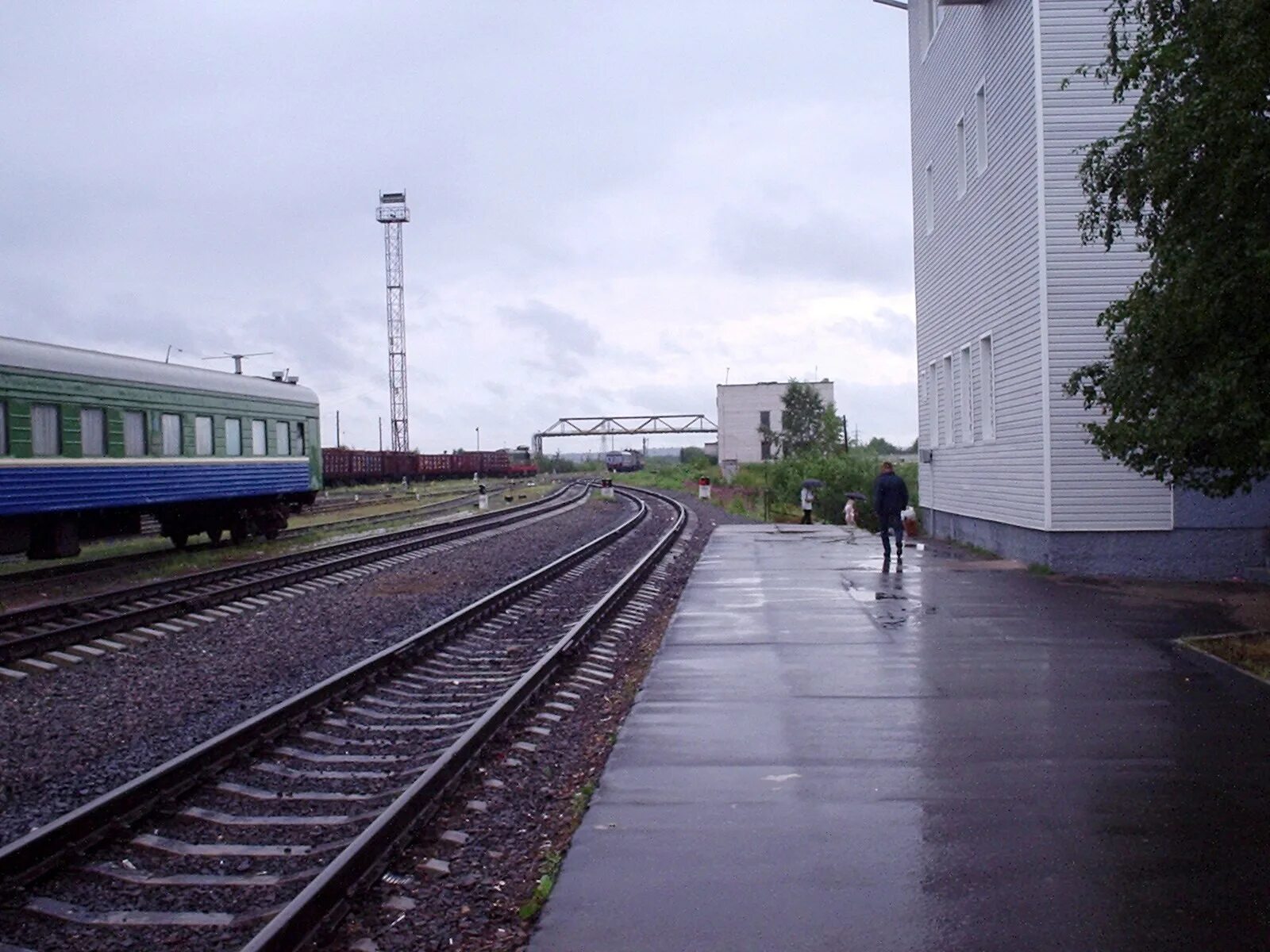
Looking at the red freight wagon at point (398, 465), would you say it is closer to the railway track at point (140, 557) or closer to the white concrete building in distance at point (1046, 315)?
the railway track at point (140, 557)

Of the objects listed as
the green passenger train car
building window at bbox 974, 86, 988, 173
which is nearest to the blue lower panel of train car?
the green passenger train car

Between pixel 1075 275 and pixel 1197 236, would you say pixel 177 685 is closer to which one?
pixel 1197 236

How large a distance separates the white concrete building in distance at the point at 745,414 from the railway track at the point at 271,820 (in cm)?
9559

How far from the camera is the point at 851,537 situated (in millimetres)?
24094

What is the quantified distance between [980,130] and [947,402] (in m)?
5.22

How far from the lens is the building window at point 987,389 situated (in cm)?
1878

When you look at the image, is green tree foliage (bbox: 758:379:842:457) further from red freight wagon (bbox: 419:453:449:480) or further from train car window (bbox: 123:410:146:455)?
train car window (bbox: 123:410:146:455)

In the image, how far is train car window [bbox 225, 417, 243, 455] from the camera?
851 inches

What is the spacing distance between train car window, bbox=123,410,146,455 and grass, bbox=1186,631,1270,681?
14.8 metres

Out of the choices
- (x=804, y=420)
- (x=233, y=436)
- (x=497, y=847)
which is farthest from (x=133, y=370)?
(x=804, y=420)

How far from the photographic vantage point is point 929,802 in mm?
6137

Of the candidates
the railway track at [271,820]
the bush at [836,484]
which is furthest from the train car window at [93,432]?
the bush at [836,484]

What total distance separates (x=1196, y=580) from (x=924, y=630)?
5.43 metres

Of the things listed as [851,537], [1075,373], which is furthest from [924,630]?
[851,537]
